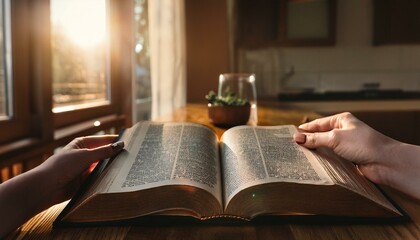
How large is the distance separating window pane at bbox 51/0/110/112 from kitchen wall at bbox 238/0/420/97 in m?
1.46

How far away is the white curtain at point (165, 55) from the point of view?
7.16ft

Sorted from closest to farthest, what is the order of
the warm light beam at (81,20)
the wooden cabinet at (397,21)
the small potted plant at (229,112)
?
the small potted plant at (229,112)
the warm light beam at (81,20)
the wooden cabinet at (397,21)

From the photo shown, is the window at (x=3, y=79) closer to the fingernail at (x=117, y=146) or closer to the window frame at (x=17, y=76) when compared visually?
the window frame at (x=17, y=76)

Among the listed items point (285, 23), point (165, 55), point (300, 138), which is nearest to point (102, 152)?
point (300, 138)

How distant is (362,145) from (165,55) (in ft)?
5.90

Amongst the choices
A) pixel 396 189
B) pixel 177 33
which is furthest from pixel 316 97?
pixel 396 189

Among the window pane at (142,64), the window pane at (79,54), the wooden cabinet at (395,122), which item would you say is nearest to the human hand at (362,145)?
the window pane at (79,54)

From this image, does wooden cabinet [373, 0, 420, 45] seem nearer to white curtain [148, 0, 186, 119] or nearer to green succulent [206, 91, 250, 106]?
white curtain [148, 0, 186, 119]

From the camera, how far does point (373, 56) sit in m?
3.31

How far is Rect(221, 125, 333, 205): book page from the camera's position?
46 centimetres

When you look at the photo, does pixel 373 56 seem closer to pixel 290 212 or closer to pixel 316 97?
pixel 316 97

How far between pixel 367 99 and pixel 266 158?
2.59m

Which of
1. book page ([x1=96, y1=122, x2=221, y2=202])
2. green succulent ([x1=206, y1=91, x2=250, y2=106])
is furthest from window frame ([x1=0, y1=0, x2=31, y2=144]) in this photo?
book page ([x1=96, y1=122, x2=221, y2=202])

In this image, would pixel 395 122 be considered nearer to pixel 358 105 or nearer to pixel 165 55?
pixel 358 105
